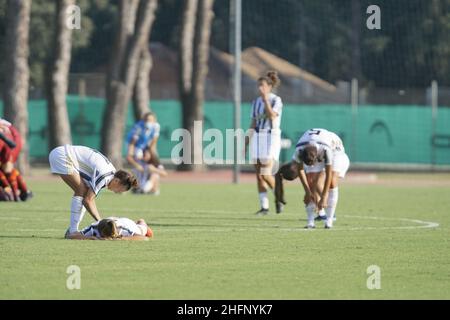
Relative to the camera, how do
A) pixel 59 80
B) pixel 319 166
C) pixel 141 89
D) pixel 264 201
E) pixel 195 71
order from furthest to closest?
pixel 195 71 → pixel 141 89 → pixel 59 80 → pixel 264 201 → pixel 319 166

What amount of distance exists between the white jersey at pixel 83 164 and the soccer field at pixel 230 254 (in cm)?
89

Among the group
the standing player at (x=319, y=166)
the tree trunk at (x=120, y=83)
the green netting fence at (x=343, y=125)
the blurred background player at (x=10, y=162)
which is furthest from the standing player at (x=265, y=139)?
the green netting fence at (x=343, y=125)

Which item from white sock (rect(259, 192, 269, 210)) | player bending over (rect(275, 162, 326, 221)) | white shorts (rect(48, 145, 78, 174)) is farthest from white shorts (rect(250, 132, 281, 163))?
white shorts (rect(48, 145, 78, 174))

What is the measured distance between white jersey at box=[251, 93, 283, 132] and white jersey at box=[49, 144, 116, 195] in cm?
624

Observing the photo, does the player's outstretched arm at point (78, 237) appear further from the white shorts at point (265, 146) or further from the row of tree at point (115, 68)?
the row of tree at point (115, 68)

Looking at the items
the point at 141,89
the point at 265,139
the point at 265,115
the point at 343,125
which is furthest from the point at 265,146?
the point at 343,125

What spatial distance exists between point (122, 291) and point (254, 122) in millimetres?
11473

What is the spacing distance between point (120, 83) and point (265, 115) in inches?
710

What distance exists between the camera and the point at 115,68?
41.9 meters

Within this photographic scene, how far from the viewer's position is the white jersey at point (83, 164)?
693 inches

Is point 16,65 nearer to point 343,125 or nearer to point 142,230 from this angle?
point 343,125

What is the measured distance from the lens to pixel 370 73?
66.1m

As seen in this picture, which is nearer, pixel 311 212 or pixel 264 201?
pixel 311 212

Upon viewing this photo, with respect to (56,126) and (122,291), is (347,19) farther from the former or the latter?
(122,291)
